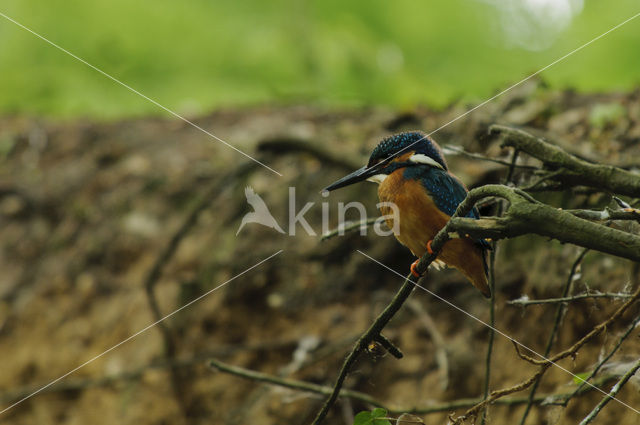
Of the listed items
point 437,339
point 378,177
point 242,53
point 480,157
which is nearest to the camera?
point 378,177

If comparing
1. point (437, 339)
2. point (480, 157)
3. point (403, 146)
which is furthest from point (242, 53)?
point (403, 146)

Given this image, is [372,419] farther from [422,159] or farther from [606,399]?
[422,159]

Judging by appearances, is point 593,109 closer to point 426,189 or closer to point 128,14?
point 426,189

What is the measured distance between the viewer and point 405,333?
328 cm

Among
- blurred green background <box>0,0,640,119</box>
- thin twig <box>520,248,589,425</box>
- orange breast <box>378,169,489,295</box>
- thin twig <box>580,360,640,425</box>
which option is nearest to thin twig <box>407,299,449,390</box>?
thin twig <box>520,248,589,425</box>

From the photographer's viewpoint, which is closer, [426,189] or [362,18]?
[426,189]

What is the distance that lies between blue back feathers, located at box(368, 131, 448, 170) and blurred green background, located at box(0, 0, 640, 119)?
12.5ft

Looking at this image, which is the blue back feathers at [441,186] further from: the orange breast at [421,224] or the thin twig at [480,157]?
the thin twig at [480,157]

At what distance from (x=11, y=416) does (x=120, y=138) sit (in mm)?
2400

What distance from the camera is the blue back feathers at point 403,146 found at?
1.50 meters

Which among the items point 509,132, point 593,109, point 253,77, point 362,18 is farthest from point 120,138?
point 509,132

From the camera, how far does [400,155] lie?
5.06ft

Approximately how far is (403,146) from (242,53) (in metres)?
5.43

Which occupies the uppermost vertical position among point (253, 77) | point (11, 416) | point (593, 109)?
point (593, 109)
